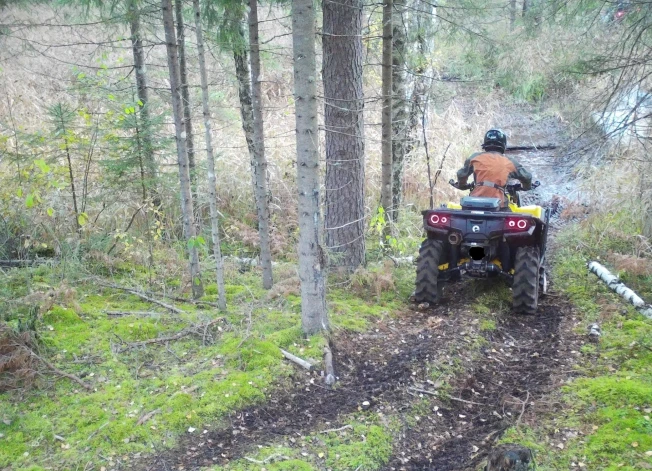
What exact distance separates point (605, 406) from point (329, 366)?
92.5 inches

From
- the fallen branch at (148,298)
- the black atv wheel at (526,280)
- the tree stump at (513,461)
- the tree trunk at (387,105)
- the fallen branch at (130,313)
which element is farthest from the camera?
the tree trunk at (387,105)

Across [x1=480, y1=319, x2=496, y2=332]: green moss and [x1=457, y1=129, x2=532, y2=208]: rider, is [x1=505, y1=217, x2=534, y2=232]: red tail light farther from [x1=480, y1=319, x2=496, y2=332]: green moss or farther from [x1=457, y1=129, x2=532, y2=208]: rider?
[x1=480, y1=319, x2=496, y2=332]: green moss

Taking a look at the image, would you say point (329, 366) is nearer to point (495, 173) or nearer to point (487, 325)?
point (487, 325)

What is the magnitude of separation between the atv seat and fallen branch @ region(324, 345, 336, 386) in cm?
259

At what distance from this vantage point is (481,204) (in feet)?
21.4

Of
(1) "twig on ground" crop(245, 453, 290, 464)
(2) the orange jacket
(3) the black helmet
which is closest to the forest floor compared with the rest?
(1) "twig on ground" crop(245, 453, 290, 464)

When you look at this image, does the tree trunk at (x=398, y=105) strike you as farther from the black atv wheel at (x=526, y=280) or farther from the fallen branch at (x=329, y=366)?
the fallen branch at (x=329, y=366)

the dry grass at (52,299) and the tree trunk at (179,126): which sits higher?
the tree trunk at (179,126)

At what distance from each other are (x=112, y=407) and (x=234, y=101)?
41.7 feet

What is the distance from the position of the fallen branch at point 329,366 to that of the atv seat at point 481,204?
259 centimetres

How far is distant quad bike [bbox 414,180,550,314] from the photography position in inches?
247

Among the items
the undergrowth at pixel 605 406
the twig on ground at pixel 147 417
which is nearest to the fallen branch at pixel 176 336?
the twig on ground at pixel 147 417

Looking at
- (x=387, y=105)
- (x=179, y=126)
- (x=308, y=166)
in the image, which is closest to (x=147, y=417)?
(x=308, y=166)

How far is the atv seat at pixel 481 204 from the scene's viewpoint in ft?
21.3
